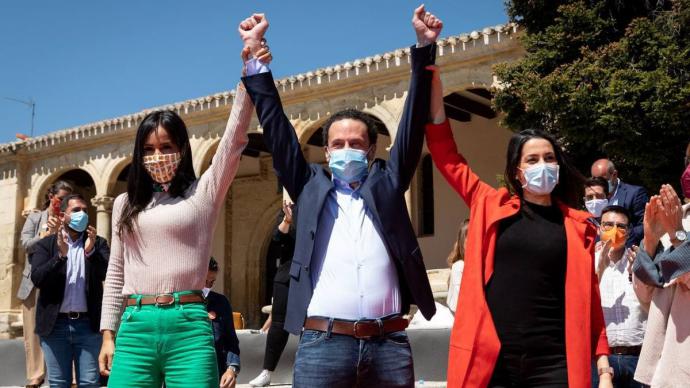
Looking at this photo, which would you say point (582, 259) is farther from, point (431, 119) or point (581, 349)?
point (431, 119)

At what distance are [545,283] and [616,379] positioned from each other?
6.81ft

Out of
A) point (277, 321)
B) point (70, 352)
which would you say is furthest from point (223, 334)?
point (277, 321)

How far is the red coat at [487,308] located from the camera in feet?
9.11

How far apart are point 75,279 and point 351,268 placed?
3.05 m

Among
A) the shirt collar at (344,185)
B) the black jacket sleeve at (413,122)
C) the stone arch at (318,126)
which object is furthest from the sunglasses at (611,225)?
the stone arch at (318,126)

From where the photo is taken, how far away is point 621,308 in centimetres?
477

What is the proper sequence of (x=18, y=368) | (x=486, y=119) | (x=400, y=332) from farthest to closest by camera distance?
(x=486, y=119) < (x=18, y=368) < (x=400, y=332)

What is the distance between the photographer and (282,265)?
625 centimetres

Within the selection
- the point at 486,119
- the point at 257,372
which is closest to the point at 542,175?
the point at 257,372

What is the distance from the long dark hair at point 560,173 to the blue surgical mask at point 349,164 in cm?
66

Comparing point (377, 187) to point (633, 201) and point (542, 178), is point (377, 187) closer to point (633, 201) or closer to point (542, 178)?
point (542, 178)

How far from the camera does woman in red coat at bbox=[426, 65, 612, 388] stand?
278cm

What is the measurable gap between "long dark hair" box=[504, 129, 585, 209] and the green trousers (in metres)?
1.38

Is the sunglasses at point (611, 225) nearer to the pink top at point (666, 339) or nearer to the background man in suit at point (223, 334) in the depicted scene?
the pink top at point (666, 339)
